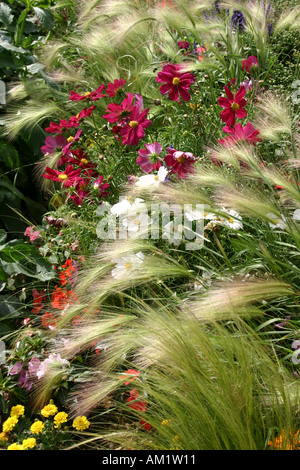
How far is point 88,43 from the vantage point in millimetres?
2818

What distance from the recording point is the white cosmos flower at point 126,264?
1751 mm

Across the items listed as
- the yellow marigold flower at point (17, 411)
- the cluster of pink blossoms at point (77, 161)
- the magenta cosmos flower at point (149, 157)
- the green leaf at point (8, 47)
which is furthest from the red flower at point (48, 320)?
the green leaf at point (8, 47)

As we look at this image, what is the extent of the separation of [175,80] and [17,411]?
1557mm

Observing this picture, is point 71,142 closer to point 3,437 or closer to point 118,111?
point 118,111

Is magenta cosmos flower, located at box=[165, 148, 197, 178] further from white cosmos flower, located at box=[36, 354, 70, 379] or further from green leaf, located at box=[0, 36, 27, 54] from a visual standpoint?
green leaf, located at box=[0, 36, 27, 54]

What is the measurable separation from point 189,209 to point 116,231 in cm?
43

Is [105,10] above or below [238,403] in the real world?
above

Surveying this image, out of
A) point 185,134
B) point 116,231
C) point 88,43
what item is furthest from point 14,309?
point 88,43

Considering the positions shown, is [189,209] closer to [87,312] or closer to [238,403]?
[87,312]

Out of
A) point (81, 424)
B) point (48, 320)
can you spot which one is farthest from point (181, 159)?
point (81, 424)

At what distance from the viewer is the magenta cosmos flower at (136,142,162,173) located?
230 centimetres

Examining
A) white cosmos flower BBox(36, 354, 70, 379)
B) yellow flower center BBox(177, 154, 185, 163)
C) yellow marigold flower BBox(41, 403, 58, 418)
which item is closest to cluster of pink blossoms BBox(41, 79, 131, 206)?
yellow flower center BBox(177, 154, 185, 163)

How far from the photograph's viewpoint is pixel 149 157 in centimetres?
232

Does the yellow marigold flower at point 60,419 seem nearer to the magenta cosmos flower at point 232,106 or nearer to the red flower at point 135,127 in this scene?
the red flower at point 135,127
